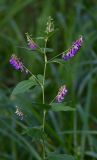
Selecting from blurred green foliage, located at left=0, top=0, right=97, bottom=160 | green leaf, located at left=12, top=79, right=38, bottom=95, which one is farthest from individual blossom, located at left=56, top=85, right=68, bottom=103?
blurred green foliage, located at left=0, top=0, right=97, bottom=160

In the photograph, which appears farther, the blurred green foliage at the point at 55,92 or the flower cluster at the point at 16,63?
the blurred green foliage at the point at 55,92

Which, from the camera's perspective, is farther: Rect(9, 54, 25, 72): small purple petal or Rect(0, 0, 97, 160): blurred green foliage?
Rect(0, 0, 97, 160): blurred green foliage

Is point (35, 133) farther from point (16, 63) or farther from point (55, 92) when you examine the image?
point (55, 92)

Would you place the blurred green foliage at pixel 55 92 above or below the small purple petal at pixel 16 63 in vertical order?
above

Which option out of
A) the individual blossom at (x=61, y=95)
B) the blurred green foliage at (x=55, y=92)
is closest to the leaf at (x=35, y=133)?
the individual blossom at (x=61, y=95)

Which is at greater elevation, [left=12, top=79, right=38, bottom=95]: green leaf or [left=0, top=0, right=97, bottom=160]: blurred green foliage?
[left=0, top=0, right=97, bottom=160]: blurred green foliage

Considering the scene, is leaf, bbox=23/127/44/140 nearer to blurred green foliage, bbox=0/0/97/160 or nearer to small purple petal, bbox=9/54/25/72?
small purple petal, bbox=9/54/25/72

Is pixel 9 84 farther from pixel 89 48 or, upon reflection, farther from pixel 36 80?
pixel 36 80

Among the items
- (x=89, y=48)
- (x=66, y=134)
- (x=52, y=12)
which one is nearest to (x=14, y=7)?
(x=52, y=12)

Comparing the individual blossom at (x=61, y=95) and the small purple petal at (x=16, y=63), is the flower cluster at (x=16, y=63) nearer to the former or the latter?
the small purple petal at (x=16, y=63)
